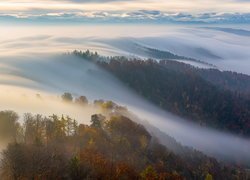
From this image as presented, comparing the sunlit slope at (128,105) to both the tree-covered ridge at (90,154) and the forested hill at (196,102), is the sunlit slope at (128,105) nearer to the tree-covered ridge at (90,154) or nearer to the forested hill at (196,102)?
the forested hill at (196,102)

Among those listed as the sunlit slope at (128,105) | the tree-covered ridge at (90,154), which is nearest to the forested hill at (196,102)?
the sunlit slope at (128,105)

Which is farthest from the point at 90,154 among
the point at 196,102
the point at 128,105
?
the point at 196,102

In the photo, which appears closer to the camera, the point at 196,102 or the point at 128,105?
the point at 128,105

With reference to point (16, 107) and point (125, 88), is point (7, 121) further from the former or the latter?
point (125, 88)

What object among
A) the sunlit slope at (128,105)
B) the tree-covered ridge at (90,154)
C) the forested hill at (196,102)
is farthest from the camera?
the forested hill at (196,102)

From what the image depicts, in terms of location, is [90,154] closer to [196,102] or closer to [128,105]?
[128,105]

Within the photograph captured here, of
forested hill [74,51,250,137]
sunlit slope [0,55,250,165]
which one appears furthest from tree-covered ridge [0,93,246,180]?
forested hill [74,51,250,137]

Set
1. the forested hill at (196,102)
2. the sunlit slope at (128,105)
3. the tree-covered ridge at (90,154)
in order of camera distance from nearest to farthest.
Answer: the tree-covered ridge at (90,154) → the sunlit slope at (128,105) → the forested hill at (196,102)

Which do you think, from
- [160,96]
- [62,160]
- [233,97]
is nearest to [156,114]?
[160,96]
